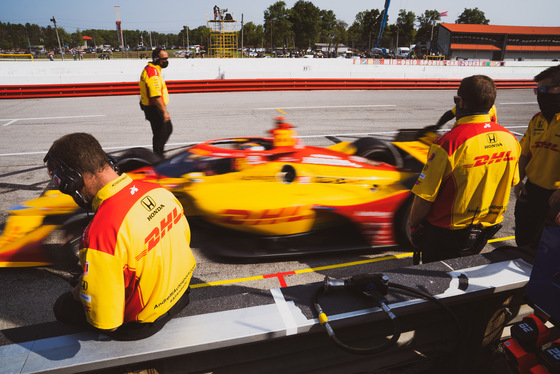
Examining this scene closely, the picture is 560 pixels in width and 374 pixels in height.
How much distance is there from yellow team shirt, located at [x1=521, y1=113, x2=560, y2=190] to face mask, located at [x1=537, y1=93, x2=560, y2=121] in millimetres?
41

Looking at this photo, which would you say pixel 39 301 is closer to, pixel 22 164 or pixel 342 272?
pixel 342 272

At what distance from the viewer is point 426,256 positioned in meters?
→ 2.68

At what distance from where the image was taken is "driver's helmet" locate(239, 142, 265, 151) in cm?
410

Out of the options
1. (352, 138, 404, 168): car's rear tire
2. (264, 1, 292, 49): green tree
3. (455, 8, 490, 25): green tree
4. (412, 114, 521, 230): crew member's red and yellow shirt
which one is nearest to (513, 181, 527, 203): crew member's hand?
(412, 114, 521, 230): crew member's red and yellow shirt

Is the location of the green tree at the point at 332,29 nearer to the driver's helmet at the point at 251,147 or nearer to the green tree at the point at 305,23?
the green tree at the point at 305,23

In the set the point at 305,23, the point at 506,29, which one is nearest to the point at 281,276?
the point at 506,29

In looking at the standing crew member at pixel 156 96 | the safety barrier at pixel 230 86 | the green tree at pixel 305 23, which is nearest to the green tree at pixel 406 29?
the green tree at pixel 305 23

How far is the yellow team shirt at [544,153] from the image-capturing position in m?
2.91

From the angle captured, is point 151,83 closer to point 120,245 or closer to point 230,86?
point 120,245

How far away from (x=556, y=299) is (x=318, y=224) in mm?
2079

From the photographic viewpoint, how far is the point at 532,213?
Result: 10.6 feet

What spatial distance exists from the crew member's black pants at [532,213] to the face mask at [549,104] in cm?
63

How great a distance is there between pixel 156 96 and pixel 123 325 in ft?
16.2

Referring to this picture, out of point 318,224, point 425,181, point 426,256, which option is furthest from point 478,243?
point 318,224
